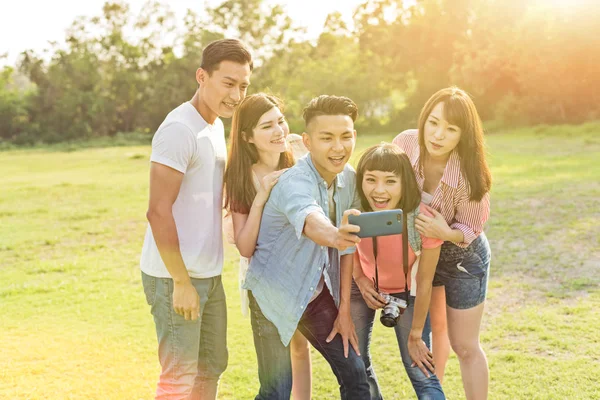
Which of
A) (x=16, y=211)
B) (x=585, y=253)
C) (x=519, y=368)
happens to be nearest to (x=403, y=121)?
(x=16, y=211)

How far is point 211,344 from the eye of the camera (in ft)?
10.7

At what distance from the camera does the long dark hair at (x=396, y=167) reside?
305 cm

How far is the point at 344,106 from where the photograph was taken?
293 centimetres

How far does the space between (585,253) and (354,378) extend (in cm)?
535

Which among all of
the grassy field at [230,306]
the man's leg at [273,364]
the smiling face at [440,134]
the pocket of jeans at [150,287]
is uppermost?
the smiling face at [440,134]

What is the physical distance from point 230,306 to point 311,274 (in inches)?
139

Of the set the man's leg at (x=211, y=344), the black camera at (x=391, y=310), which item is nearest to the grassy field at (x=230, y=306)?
the man's leg at (x=211, y=344)

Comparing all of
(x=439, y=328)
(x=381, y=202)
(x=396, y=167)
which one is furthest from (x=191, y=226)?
(x=439, y=328)

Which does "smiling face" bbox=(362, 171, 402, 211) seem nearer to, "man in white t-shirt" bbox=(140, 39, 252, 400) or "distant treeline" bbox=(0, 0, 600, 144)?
"man in white t-shirt" bbox=(140, 39, 252, 400)

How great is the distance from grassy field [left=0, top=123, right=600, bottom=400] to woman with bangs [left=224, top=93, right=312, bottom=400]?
1661 millimetres

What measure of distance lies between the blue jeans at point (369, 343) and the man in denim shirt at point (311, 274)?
216 millimetres

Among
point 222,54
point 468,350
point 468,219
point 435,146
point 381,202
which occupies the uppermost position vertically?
point 222,54

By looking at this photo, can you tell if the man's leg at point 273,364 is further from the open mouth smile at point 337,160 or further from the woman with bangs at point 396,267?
the open mouth smile at point 337,160

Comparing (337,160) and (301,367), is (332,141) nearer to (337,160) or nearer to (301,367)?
(337,160)
